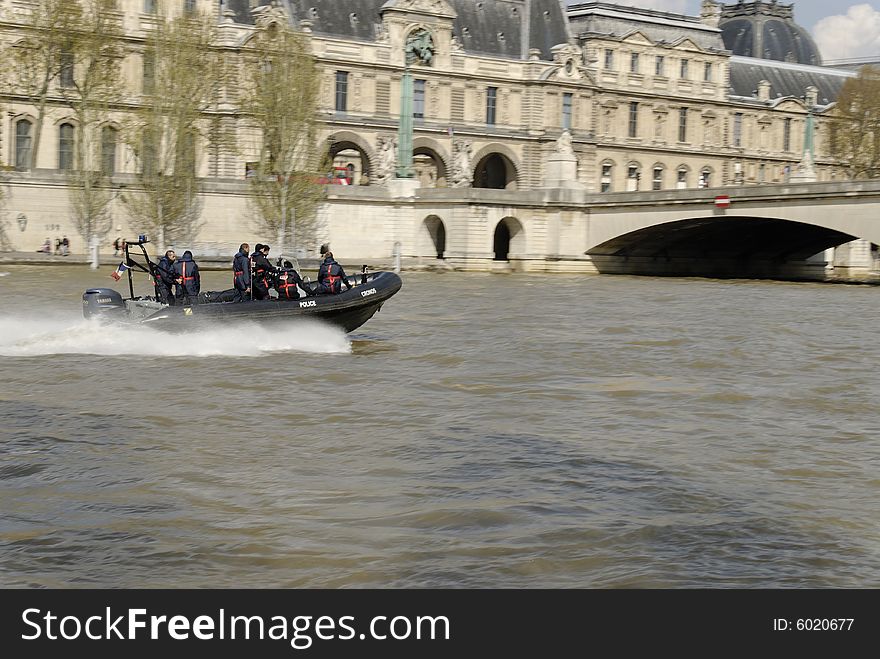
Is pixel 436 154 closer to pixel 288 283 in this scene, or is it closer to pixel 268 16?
pixel 268 16

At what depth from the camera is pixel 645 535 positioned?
13.1m

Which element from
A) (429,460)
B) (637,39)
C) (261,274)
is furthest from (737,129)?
(429,460)

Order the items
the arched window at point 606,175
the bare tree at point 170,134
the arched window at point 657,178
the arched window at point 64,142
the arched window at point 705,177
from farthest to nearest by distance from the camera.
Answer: the arched window at point 705,177
the arched window at point 657,178
the arched window at point 606,175
the arched window at point 64,142
the bare tree at point 170,134

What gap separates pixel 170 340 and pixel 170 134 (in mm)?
40015

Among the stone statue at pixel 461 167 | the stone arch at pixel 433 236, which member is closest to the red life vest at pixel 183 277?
the stone arch at pixel 433 236

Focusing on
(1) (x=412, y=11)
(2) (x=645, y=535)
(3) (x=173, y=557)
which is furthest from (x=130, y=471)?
(1) (x=412, y=11)

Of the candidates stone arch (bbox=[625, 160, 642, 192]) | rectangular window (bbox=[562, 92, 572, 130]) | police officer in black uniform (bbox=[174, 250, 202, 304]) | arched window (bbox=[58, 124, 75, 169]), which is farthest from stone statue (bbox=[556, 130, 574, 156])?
police officer in black uniform (bbox=[174, 250, 202, 304])

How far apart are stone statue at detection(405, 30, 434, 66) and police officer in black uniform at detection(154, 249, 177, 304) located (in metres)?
60.6

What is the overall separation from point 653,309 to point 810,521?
29.6m

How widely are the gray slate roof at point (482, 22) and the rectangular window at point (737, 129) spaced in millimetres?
18841

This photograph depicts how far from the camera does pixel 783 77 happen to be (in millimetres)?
110688

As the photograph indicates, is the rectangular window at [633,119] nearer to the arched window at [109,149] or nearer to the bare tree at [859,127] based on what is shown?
the bare tree at [859,127]

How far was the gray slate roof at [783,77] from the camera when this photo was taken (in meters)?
107

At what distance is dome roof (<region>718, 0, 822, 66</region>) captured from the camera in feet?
379
